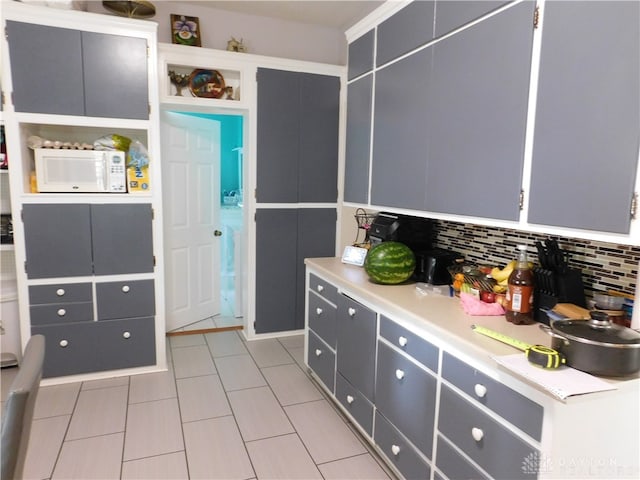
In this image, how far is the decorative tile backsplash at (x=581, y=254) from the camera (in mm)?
1618

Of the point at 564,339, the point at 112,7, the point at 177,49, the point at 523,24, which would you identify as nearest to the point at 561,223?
the point at 564,339

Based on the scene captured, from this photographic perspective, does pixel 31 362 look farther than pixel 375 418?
No

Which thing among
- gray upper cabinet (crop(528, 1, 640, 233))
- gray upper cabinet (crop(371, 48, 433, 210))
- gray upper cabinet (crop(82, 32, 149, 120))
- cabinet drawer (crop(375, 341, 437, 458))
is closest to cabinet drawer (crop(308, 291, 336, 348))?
cabinet drawer (crop(375, 341, 437, 458))

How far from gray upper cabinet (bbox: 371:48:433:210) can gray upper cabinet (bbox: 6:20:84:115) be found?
1.95m

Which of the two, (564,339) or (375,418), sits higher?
(564,339)

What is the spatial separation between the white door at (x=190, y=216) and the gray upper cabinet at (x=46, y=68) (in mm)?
831

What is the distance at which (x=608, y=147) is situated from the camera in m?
1.32

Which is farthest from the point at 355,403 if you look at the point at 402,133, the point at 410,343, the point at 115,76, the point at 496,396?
the point at 115,76

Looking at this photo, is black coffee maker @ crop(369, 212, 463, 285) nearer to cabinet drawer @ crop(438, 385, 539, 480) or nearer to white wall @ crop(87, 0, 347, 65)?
cabinet drawer @ crop(438, 385, 539, 480)

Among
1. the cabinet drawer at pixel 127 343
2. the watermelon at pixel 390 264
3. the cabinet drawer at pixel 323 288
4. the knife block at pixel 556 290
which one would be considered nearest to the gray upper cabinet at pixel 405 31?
the watermelon at pixel 390 264

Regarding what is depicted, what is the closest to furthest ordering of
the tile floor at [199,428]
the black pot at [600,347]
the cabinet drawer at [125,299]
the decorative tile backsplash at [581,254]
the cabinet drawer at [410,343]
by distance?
the black pot at [600,347]
the decorative tile backsplash at [581,254]
the cabinet drawer at [410,343]
the tile floor at [199,428]
the cabinet drawer at [125,299]

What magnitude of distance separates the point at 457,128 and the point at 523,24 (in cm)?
49

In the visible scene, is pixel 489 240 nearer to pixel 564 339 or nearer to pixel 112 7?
pixel 564 339

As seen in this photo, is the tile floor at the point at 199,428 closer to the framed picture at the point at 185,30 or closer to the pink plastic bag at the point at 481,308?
the pink plastic bag at the point at 481,308
